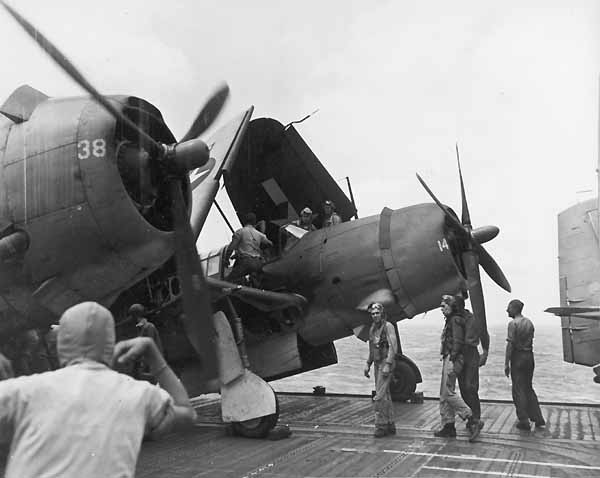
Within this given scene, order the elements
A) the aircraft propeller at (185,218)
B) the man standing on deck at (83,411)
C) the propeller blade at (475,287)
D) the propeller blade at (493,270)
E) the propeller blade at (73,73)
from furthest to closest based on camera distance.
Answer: the propeller blade at (493,270), the propeller blade at (475,287), the aircraft propeller at (185,218), the propeller blade at (73,73), the man standing on deck at (83,411)

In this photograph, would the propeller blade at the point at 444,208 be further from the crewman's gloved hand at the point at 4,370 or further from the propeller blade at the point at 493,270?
the crewman's gloved hand at the point at 4,370

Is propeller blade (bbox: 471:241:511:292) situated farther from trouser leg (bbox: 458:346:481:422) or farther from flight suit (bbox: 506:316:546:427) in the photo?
trouser leg (bbox: 458:346:481:422)

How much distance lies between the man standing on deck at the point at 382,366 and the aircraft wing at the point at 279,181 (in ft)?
13.2

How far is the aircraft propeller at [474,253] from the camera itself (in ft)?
29.9

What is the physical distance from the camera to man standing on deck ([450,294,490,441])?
25.5 ft

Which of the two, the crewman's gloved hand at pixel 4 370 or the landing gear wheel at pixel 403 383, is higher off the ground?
the crewman's gloved hand at pixel 4 370

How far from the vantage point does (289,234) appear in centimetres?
1019

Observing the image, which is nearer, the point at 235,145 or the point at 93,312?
the point at 93,312

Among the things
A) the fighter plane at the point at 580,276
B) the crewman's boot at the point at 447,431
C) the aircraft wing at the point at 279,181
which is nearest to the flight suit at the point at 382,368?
the crewman's boot at the point at 447,431

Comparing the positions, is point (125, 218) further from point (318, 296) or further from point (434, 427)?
point (434, 427)

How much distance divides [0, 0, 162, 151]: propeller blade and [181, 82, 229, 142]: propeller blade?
3.56ft

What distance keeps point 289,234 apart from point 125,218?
4.47 metres

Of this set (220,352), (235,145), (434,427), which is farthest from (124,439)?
(235,145)

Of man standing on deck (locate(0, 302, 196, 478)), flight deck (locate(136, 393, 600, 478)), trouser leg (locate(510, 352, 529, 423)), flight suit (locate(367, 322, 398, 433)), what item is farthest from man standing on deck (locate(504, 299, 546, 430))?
man standing on deck (locate(0, 302, 196, 478))
